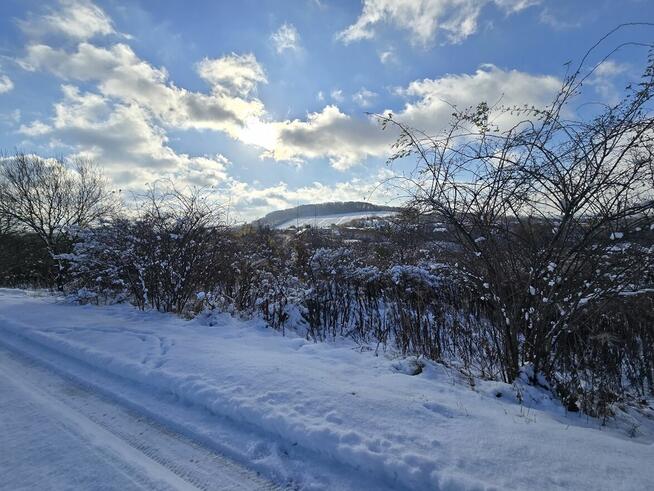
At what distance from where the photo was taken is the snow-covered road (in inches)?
99.1

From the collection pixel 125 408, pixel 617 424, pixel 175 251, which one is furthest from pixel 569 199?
pixel 175 251

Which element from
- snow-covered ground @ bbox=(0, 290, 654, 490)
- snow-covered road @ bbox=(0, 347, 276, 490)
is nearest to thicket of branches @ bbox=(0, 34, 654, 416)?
snow-covered ground @ bbox=(0, 290, 654, 490)

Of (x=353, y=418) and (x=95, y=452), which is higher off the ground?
(x=353, y=418)

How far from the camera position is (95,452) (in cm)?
285

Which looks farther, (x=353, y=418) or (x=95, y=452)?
(x=353, y=418)

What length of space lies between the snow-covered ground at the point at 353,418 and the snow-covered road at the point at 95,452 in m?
0.15

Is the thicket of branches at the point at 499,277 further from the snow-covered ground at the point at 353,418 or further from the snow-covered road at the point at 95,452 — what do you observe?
the snow-covered road at the point at 95,452

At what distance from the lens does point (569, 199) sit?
4.09m

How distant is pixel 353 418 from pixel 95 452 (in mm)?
1968

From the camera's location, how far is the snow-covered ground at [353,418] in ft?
8.16

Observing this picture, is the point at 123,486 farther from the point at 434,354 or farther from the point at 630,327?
the point at 630,327

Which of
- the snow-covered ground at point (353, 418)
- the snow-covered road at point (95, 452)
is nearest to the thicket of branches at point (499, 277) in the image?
the snow-covered ground at point (353, 418)

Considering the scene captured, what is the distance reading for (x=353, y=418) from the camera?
3.11m

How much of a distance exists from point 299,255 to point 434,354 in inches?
393
